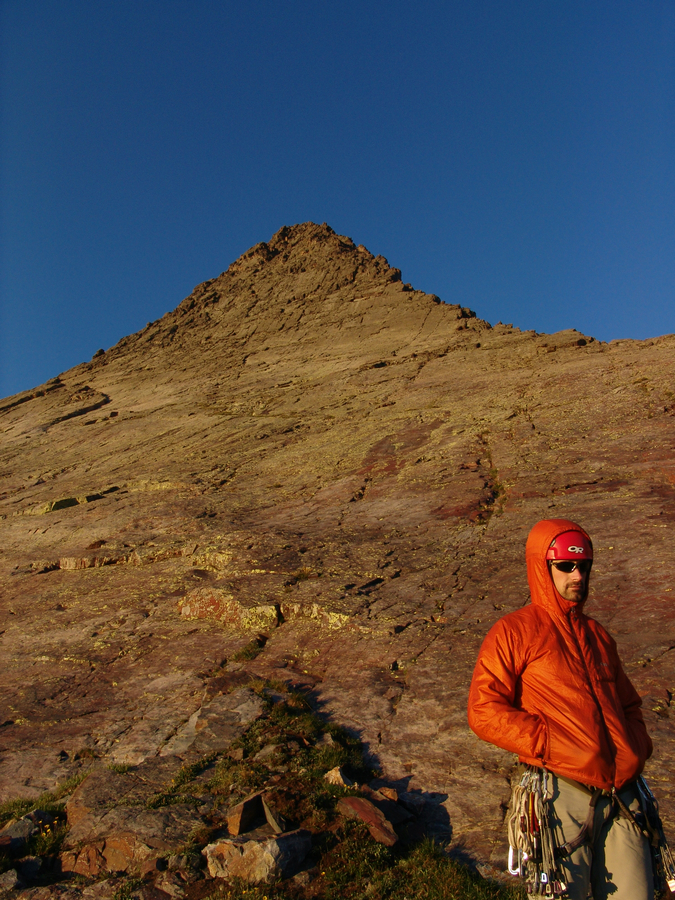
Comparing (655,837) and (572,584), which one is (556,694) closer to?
(572,584)

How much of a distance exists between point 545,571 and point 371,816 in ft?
11.1

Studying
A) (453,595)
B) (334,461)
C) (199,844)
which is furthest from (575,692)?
(334,461)

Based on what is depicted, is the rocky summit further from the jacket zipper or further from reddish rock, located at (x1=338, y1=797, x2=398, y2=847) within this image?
the jacket zipper

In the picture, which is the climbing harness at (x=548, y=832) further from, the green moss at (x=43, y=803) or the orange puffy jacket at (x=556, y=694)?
the green moss at (x=43, y=803)

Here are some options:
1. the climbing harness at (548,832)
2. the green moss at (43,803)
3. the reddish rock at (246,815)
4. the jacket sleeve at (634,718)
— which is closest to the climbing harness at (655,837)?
the climbing harness at (548,832)

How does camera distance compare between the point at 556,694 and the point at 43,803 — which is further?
the point at 43,803

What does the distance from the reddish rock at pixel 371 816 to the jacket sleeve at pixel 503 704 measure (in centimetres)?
258

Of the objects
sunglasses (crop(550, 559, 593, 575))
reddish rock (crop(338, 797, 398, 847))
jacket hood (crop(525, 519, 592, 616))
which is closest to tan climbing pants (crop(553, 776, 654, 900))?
jacket hood (crop(525, 519, 592, 616))

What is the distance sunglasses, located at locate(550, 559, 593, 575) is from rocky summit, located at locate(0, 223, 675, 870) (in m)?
3.08

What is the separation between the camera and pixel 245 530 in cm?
1539

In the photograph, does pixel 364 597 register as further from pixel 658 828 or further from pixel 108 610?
pixel 658 828

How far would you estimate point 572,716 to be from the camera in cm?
351

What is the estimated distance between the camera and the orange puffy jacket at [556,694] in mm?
3443

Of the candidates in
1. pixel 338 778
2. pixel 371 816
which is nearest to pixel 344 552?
pixel 338 778
